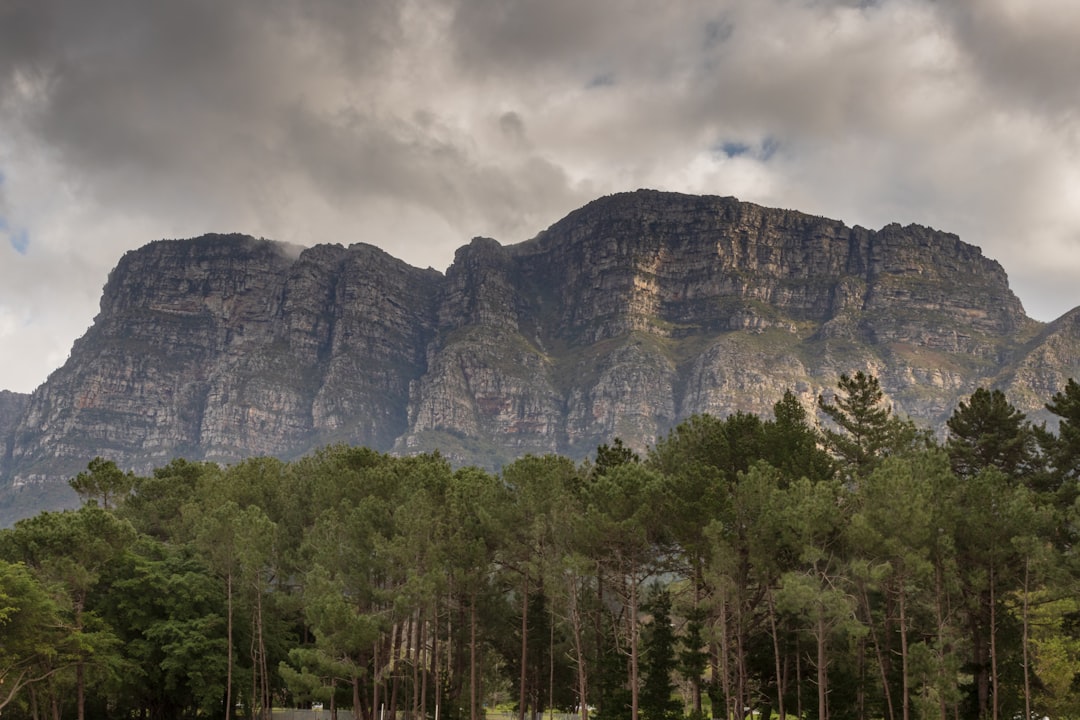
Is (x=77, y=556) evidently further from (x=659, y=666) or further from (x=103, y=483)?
(x=659, y=666)

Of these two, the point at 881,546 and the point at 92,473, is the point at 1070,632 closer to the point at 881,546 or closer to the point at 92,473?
the point at 881,546

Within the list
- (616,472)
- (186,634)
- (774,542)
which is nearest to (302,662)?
(186,634)

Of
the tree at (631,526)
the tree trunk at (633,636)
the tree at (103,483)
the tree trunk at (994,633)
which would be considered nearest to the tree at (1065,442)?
the tree trunk at (994,633)

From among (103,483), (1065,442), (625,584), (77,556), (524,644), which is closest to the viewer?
(625,584)

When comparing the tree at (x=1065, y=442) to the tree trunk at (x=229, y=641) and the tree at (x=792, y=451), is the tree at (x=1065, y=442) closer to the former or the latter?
the tree at (x=792, y=451)

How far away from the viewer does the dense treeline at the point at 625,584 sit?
43812mm

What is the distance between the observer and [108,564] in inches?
2248

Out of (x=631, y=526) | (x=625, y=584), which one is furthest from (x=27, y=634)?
(x=631, y=526)

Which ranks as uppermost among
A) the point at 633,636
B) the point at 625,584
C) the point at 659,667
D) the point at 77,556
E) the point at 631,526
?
the point at 631,526

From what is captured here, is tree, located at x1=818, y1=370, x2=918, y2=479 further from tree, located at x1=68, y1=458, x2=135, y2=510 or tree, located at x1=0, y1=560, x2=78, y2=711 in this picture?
tree, located at x1=68, y1=458, x2=135, y2=510

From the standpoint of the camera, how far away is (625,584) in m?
48.4

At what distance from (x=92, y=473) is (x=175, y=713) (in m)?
25.1

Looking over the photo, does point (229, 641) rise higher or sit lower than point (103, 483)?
lower

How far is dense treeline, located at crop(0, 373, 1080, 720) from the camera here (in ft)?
144
